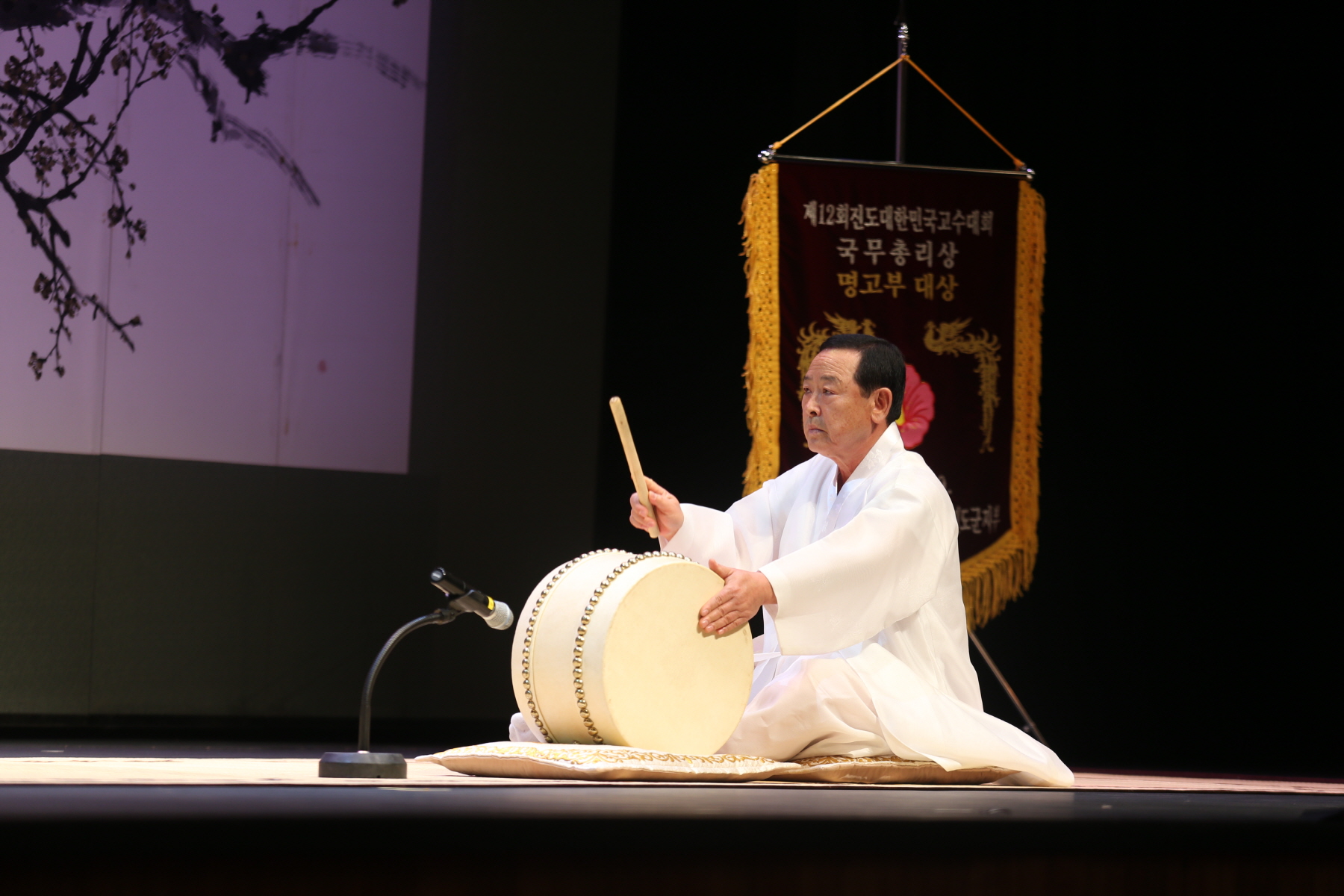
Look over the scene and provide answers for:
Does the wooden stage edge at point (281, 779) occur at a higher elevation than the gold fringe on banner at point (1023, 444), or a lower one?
lower

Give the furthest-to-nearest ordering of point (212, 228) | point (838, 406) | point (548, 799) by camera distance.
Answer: point (212, 228) < point (838, 406) < point (548, 799)

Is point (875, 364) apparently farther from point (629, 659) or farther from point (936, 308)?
point (936, 308)

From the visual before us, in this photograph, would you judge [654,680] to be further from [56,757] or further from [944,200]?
[944,200]

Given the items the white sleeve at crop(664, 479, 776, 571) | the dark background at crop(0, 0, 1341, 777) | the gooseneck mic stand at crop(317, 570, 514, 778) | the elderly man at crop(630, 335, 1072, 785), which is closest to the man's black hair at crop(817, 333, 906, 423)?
the elderly man at crop(630, 335, 1072, 785)

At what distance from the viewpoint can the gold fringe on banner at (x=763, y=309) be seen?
384 cm

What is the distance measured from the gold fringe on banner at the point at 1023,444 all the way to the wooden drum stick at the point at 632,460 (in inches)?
55.4

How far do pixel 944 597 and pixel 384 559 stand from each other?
2049 mm

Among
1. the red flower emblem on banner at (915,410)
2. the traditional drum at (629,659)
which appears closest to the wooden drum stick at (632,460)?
the traditional drum at (629,659)

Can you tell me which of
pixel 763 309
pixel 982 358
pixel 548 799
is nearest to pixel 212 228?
pixel 763 309

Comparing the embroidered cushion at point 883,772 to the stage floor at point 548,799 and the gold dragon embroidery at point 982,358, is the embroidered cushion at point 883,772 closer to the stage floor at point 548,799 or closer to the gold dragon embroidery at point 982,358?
the stage floor at point 548,799

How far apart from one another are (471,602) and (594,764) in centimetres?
33

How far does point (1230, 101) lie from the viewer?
4453mm

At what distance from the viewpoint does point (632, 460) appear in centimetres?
273

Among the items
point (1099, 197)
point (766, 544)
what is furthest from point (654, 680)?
point (1099, 197)
